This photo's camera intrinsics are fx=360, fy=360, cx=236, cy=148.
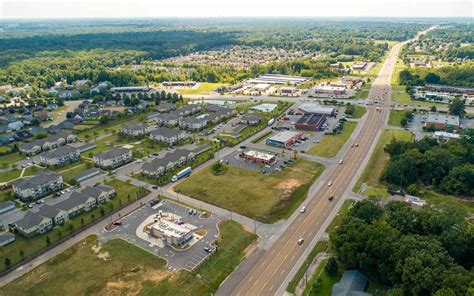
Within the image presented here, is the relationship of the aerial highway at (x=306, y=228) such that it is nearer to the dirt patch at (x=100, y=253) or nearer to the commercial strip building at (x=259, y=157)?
the commercial strip building at (x=259, y=157)

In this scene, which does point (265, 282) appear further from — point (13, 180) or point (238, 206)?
point (13, 180)

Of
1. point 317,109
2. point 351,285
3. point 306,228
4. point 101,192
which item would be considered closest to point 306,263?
point 351,285

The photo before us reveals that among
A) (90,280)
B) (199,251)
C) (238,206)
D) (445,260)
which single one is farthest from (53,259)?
(445,260)

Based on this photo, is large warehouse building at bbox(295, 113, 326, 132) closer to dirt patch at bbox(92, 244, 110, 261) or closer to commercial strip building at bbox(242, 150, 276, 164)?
commercial strip building at bbox(242, 150, 276, 164)

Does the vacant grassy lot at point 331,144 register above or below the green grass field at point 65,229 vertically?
below

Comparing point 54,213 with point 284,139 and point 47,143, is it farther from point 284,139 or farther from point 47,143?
point 284,139

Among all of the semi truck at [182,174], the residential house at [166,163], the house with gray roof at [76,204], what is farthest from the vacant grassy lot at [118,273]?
the residential house at [166,163]

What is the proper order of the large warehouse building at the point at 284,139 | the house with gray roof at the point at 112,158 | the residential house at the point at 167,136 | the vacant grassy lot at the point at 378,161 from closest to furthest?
the vacant grassy lot at the point at 378,161 < the house with gray roof at the point at 112,158 < the large warehouse building at the point at 284,139 < the residential house at the point at 167,136
